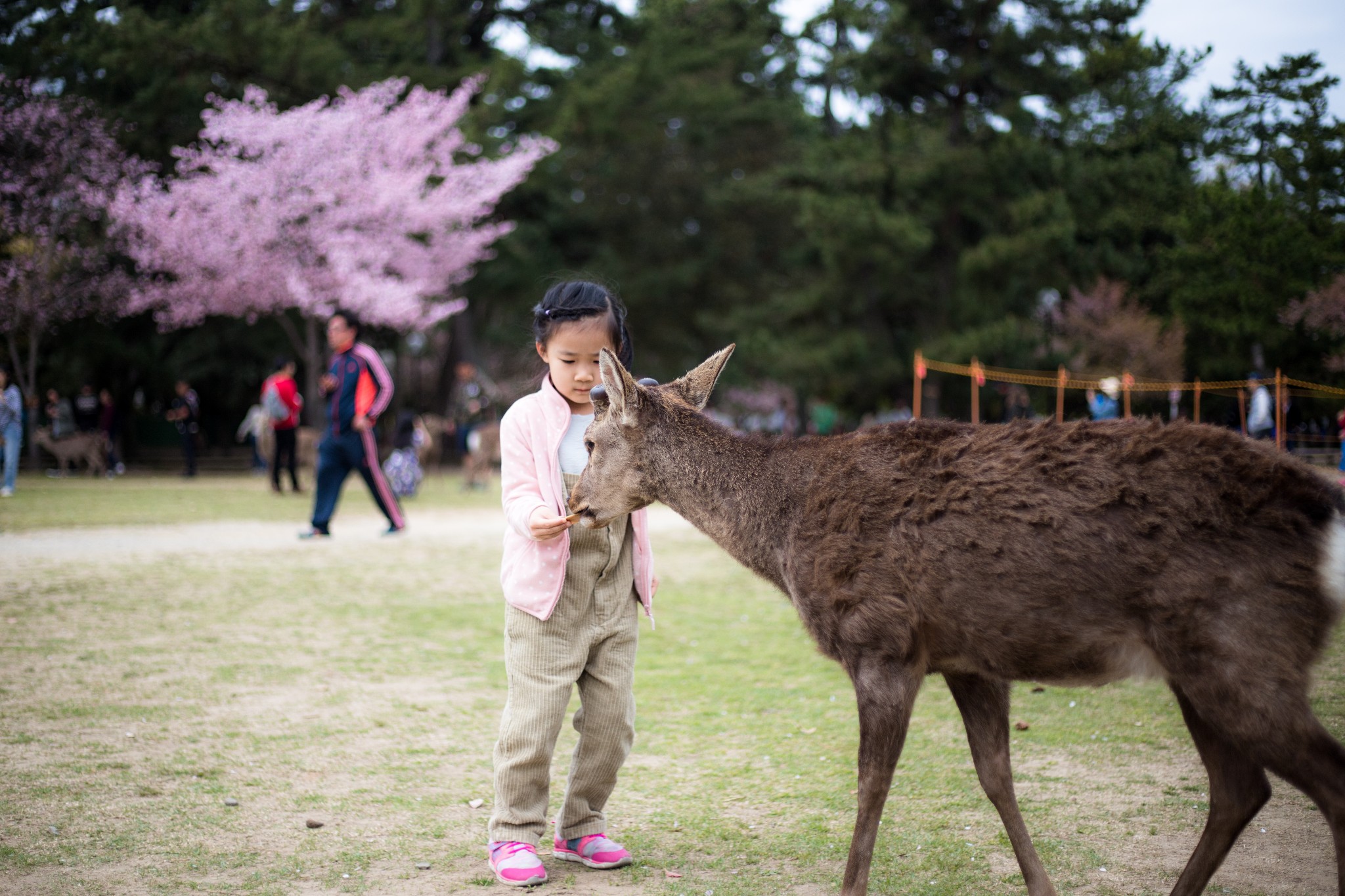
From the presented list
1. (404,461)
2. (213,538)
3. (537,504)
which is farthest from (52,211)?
(537,504)

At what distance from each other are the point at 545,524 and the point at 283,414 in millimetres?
17704

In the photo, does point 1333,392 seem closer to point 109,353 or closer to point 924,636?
point 924,636

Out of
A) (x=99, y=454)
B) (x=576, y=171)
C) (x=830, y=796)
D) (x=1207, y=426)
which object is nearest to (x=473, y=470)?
(x=99, y=454)

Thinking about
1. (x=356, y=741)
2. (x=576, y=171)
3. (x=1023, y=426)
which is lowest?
(x=356, y=741)

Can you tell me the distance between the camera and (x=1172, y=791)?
5.18m

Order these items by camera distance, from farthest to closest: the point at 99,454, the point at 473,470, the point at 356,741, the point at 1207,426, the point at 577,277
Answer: the point at 99,454
the point at 473,470
the point at 356,741
the point at 577,277
the point at 1207,426

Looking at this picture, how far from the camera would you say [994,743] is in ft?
13.4

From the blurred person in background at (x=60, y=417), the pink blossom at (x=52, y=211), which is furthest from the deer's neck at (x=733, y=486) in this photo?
the blurred person in background at (x=60, y=417)

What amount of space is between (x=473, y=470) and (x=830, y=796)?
20999 millimetres

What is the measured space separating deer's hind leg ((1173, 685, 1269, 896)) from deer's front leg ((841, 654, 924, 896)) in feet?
3.14

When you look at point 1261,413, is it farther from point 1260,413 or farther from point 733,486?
point 733,486

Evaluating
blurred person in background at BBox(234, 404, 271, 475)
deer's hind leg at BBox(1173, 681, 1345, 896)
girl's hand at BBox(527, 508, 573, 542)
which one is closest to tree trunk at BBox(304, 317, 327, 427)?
blurred person in background at BBox(234, 404, 271, 475)

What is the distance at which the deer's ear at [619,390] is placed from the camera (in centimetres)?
411

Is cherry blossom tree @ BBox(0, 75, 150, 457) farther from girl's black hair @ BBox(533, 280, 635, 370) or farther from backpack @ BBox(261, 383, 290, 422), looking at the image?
girl's black hair @ BBox(533, 280, 635, 370)
